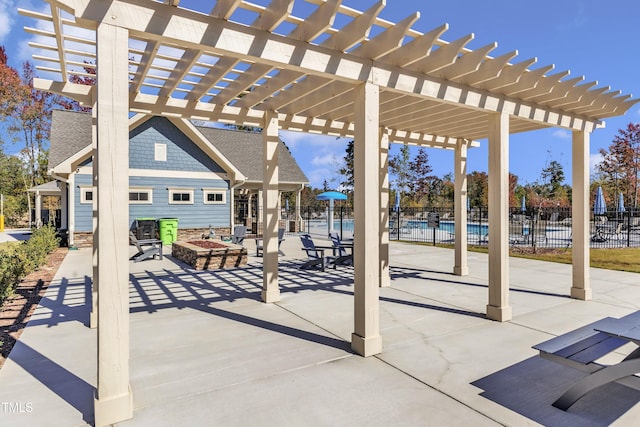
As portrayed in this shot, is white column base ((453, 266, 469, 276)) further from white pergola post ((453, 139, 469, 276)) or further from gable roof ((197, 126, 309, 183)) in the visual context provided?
gable roof ((197, 126, 309, 183))

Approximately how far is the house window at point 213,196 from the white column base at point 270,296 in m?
12.2

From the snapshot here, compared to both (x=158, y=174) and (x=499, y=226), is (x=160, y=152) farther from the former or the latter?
(x=499, y=226)

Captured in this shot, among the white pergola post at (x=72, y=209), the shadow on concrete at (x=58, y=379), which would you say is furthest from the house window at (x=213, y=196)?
the shadow on concrete at (x=58, y=379)

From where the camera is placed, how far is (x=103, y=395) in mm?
2809

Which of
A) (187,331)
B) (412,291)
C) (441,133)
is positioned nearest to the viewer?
(187,331)

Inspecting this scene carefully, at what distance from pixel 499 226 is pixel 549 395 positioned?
8.74 feet

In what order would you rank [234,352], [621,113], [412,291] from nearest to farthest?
[234,352] < [621,113] < [412,291]

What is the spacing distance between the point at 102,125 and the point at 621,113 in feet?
28.0

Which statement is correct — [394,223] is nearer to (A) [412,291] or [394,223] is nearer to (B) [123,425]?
Answer: (A) [412,291]

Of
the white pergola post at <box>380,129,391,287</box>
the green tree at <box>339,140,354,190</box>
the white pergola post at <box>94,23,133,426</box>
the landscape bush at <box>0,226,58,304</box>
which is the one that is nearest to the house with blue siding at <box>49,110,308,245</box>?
the landscape bush at <box>0,226,58,304</box>

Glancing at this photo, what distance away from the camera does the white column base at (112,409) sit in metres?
2.79

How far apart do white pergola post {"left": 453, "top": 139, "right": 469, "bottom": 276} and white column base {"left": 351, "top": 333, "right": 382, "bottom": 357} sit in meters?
5.58

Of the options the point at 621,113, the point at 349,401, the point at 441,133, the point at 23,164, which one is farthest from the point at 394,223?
the point at 23,164

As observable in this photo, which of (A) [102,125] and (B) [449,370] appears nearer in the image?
(A) [102,125]
